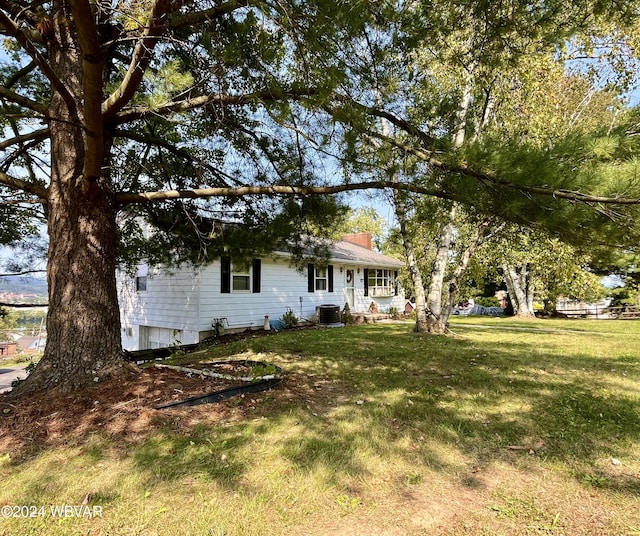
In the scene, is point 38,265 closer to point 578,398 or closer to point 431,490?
point 431,490

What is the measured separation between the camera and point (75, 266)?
171 inches

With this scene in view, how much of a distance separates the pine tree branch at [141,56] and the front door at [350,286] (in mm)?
14335

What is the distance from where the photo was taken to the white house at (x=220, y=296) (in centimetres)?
1192

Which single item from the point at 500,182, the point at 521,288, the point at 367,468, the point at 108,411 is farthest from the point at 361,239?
the point at 367,468

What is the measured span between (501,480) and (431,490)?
55 cm

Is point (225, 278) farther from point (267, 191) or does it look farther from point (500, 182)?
point (500, 182)

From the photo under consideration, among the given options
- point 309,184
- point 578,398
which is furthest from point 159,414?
point 578,398

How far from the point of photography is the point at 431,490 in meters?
2.51

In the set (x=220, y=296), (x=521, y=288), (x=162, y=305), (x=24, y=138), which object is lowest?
(x=162, y=305)

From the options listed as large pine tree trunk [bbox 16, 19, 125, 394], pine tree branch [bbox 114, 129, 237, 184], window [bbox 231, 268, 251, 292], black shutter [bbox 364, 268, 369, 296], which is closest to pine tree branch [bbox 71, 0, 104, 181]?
A: large pine tree trunk [bbox 16, 19, 125, 394]

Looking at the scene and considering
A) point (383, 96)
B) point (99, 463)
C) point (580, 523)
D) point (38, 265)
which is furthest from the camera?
point (38, 265)

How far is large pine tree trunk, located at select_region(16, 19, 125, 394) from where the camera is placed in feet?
13.6

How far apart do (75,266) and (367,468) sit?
151 inches

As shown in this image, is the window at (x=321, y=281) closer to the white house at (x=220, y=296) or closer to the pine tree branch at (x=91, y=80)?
the white house at (x=220, y=296)
